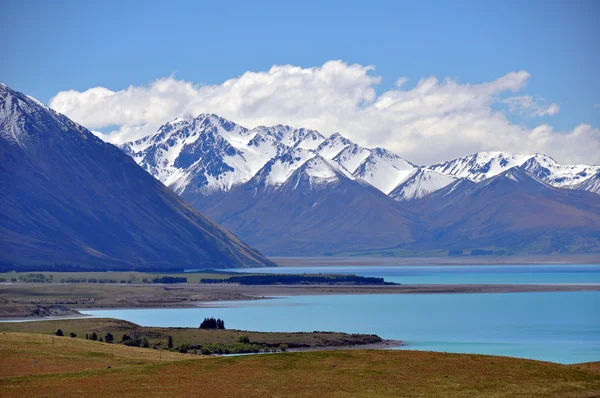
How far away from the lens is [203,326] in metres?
127

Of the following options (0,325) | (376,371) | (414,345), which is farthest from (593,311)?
(376,371)

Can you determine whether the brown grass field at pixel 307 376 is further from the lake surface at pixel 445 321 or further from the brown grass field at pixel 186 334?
the brown grass field at pixel 186 334

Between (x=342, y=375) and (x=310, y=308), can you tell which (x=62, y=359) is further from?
(x=310, y=308)

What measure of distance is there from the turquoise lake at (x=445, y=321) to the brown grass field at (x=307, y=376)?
4259 centimetres

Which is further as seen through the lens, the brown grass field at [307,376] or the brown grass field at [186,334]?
the brown grass field at [186,334]

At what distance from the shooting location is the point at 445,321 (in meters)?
149

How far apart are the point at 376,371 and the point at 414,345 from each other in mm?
58407

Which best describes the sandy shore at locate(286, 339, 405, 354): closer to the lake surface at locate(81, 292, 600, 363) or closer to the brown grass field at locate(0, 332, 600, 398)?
the lake surface at locate(81, 292, 600, 363)

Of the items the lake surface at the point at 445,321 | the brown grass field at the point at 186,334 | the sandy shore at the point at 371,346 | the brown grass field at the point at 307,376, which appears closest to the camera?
the brown grass field at the point at 307,376

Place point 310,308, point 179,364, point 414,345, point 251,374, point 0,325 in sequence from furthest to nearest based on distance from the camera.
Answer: point 310,308 < point 0,325 < point 414,345 < point 179,364 < point 251,374

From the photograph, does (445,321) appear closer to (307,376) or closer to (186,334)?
→ (186,334)

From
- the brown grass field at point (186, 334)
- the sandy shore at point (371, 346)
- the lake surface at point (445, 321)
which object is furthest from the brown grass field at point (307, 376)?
the brown grass field at point (186, 334)

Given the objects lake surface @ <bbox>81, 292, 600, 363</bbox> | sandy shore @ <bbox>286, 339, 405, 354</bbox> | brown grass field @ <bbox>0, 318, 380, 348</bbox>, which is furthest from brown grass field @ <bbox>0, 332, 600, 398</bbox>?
brown grass field @ <bbox>0, 318, 380, 348</bbox>

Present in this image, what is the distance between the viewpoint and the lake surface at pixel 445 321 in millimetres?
110625
